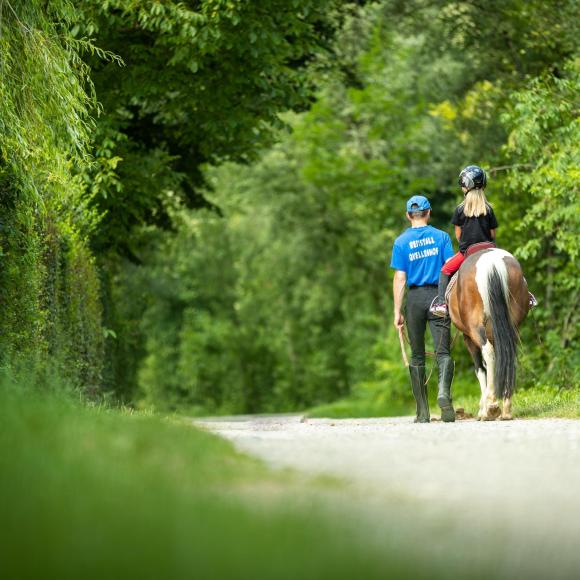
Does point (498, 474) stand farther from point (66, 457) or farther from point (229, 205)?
point (229, 205)

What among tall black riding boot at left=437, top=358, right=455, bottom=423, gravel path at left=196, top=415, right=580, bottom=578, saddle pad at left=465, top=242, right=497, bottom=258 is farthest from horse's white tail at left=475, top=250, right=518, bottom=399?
gravel path at left=196, top=415, right=580, bottom=578

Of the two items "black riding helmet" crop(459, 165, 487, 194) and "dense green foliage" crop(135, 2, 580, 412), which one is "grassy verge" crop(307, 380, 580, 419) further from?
"black riding helmet" crop(459, 165, 487, 194)

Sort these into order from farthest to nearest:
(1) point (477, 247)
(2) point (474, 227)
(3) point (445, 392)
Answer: (2) point (474, 227) → (1) point (477, 247) → (3) point (445, 392)

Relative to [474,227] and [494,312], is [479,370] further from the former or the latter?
[474,227]

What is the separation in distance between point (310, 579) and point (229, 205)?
4173 centimetres

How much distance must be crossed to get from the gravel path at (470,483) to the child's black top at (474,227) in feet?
14.4

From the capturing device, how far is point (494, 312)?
42.5 feet

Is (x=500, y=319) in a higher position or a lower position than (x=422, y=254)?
lower

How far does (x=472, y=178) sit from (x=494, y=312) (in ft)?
5.46

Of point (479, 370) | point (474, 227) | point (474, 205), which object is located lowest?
point (479, 370)

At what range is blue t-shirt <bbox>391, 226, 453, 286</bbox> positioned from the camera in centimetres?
1395

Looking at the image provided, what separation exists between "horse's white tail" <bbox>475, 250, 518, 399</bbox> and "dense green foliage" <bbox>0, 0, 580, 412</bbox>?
4.41 metres

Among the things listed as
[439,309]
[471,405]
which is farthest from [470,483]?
[471,405]

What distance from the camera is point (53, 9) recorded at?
535 inches
